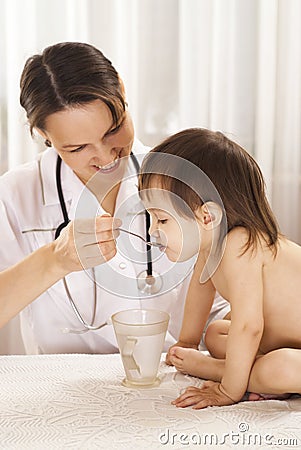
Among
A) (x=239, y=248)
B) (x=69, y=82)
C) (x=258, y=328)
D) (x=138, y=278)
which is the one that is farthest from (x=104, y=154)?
(x=258, y=328)

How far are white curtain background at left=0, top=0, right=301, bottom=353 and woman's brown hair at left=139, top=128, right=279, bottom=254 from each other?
107 cm

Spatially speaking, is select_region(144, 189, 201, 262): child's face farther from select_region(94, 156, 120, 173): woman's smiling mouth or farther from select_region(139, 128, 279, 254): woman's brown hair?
select_region(94, 156, 120, 173): woman's smiling mouth

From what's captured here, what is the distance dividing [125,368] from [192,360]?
13 cm

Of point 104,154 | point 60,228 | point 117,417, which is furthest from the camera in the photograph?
point 60,228

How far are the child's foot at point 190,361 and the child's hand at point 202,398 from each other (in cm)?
9

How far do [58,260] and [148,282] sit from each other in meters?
0.23

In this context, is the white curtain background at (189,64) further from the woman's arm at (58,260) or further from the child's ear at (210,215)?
the child's ear at (210,215)

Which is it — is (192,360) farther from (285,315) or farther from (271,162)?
(271,162)

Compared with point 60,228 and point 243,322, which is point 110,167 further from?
point 243,322

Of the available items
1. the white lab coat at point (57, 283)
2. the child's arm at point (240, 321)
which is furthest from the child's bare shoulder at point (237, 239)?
the white lab coat at point (57, 283)

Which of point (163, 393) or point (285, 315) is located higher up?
point (285, 315)

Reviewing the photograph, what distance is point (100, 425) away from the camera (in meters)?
1.12

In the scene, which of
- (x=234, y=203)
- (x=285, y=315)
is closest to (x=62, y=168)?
(x=234, y=203)

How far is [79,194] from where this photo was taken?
164 centimetres
